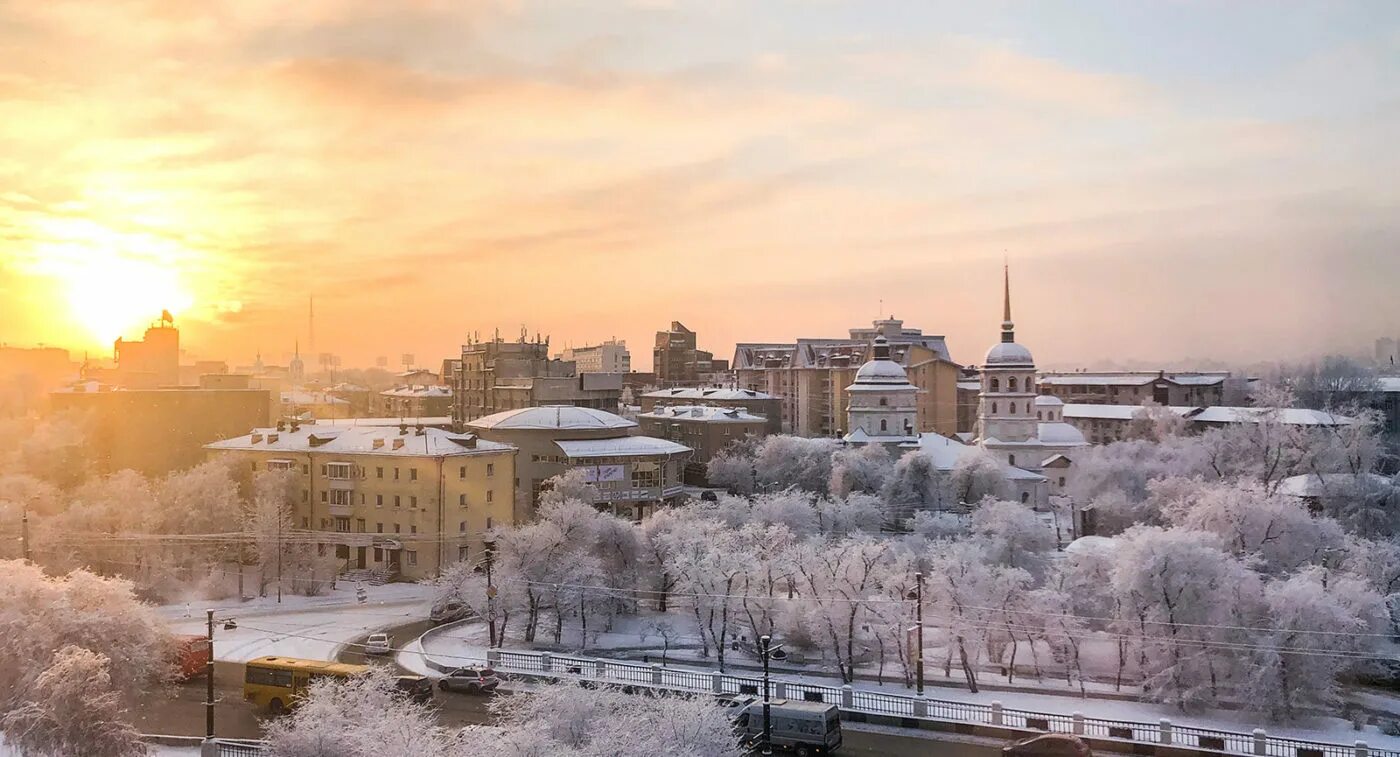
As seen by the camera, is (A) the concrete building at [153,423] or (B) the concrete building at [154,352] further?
(B) the concrete building at [154,352]

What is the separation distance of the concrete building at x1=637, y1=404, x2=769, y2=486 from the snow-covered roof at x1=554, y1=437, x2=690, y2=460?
57.5 ft

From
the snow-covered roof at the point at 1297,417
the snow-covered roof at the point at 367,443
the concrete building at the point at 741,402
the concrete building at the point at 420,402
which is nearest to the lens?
the snow-covered roof at the point at 367,443

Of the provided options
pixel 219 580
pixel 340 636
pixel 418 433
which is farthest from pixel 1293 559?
pixel 219 580

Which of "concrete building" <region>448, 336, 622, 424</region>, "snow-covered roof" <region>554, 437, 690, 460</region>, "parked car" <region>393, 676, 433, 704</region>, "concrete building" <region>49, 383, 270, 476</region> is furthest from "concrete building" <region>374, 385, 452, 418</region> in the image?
"parked car" <region>393, 676, 433, 704</region>

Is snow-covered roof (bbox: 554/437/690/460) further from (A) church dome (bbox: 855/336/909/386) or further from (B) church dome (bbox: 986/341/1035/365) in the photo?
(B) church dome (bbox: 986/341/1035/365)

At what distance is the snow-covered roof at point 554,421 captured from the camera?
170 ft

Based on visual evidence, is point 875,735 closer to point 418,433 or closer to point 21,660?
point 21,660

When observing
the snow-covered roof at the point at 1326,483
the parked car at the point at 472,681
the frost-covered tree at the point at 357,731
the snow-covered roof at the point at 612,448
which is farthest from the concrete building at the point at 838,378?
the frost-covered tree at the point at 357,731

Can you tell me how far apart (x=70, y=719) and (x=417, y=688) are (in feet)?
24.8

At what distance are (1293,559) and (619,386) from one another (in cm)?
5127

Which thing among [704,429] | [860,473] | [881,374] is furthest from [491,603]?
[704,429]

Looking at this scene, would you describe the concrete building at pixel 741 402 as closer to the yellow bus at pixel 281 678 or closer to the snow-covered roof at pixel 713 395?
the snow-covered roof at pixel 713 395

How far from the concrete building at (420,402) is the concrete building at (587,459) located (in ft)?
147

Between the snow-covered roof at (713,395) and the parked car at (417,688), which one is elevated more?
the snow-covered roof at (713,395)
